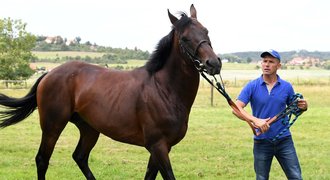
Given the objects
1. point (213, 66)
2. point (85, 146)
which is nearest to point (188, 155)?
point (85, 146)

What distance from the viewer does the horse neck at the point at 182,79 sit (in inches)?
190

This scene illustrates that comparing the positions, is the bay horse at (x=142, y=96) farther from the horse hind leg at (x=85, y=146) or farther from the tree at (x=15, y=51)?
the tree at (x=15, y=51)

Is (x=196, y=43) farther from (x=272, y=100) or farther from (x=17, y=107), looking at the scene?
(x=17, y=107)

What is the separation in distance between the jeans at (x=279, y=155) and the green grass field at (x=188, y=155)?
2.12 metres

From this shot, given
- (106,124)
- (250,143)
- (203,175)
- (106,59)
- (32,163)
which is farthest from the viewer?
(106,59)

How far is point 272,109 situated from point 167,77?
123cm

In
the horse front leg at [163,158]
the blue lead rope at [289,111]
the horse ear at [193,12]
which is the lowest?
the horse front leg at [163,158]

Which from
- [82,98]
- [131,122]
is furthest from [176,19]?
[82,98]

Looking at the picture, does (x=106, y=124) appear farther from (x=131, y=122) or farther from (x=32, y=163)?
Answer: (x=32, y=163)

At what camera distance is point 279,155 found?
4684 mm

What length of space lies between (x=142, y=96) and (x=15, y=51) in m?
45.2

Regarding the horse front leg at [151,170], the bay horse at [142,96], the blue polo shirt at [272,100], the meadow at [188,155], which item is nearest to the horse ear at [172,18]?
the bay horse at [142,96]

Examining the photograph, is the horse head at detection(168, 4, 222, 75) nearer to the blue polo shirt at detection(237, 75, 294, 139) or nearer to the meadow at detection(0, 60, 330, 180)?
the blue polo shirt at detection(237, 75, 294, 139)

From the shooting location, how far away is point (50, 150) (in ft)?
19.5
